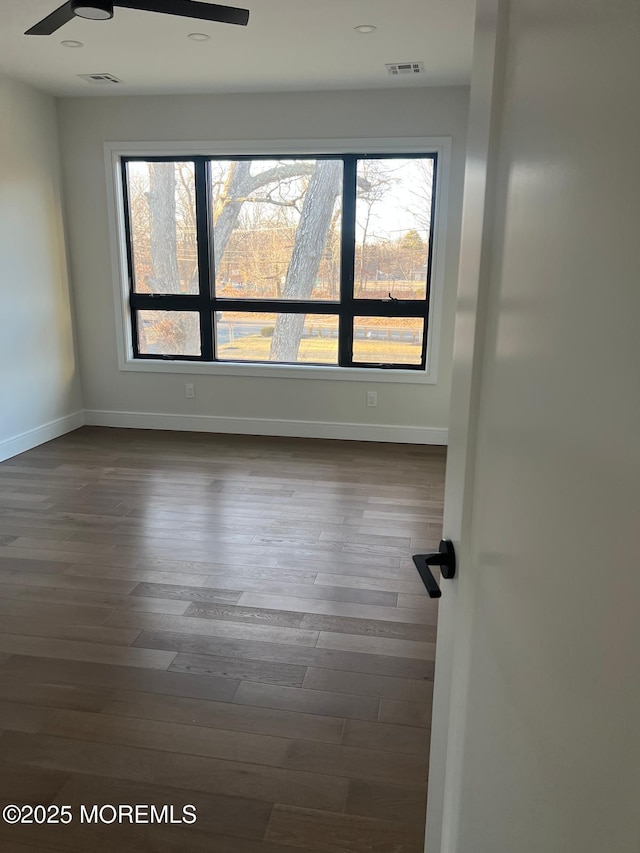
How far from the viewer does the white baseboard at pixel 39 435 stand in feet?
15.0

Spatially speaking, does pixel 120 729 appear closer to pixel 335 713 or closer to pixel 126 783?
pixel 126 783

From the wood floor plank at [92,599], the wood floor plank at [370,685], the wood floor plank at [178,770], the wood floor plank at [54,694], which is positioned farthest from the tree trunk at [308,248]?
the wood floor plank at [178,770]

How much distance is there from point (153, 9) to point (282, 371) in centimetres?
289

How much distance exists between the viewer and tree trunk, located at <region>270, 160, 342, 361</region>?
4742mm

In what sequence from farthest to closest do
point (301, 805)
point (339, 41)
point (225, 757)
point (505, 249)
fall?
1. point (339, 41)
2. point (225, 757)
3. point (301, 805)
4. point (505, 249)

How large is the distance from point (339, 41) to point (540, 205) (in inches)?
138

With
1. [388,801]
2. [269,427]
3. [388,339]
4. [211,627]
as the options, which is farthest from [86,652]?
[388,339]

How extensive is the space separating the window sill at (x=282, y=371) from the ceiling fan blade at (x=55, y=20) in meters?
2.73

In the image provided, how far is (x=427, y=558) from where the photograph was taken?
1.07m

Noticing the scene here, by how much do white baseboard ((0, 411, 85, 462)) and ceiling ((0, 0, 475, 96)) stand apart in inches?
102

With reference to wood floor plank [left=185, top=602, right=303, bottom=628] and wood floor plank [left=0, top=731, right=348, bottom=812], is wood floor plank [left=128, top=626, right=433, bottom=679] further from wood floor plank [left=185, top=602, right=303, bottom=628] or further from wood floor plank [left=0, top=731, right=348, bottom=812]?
wood floor plank [left=0, top=731, right=348, bottom=812]

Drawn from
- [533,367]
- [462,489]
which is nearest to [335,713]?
[462,489]

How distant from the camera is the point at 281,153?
15.4ft

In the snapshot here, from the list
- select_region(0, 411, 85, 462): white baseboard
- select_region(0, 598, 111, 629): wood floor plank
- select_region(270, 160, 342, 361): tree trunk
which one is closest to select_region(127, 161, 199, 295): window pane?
select_region(270, 160, 342, 361): tree trunk
